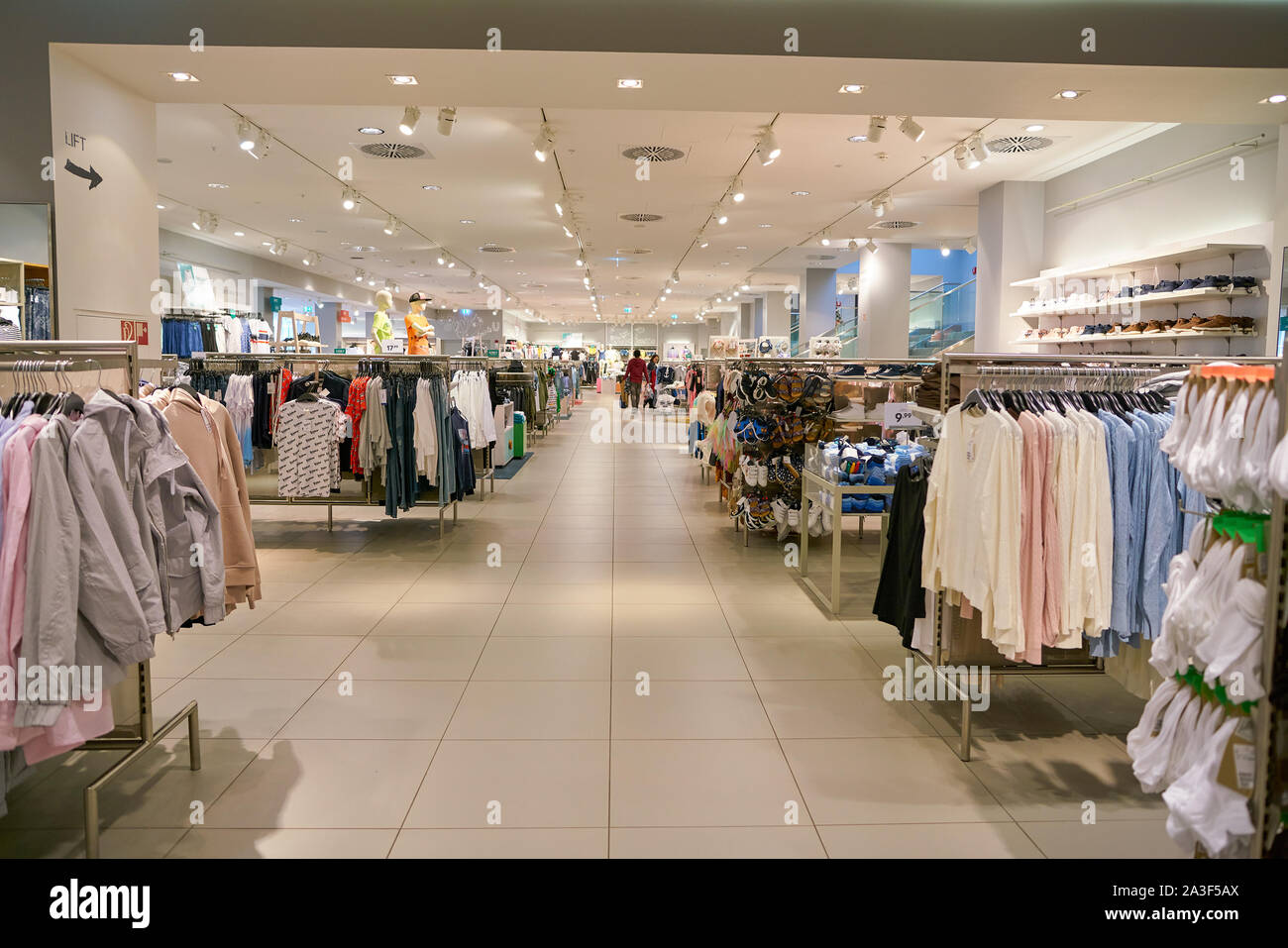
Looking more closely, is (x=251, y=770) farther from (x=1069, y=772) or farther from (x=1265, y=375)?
(x=1265, y=375)

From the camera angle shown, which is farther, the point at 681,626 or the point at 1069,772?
the point at 681,626

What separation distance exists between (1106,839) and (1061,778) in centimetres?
46

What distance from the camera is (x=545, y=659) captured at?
4488mm

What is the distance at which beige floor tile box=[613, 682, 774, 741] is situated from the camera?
3.58 m

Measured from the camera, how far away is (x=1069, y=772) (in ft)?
10.7

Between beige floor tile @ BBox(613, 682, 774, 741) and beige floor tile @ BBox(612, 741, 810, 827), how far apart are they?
0.09 meters

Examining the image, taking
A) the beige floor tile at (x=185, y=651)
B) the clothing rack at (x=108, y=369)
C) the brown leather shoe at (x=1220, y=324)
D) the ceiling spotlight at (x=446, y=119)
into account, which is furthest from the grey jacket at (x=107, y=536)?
the brown leather shoe at (x=1220, y=324)

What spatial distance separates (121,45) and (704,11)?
3.51 meters

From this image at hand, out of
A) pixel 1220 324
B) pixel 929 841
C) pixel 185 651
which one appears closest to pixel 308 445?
pixel 185 651

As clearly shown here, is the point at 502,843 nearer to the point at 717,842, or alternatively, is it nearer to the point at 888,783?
the point at 717,842

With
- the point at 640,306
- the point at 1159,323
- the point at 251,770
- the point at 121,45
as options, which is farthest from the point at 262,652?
the point at 640,306

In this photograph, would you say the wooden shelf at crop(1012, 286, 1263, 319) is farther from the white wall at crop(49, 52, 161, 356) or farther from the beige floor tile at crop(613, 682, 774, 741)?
the white wall at crop(49, 52, 161, 356)

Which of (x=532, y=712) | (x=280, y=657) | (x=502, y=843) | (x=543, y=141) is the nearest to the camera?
(x=502, y=843)

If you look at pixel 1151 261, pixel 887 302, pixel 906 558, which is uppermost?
pixel 887 302
